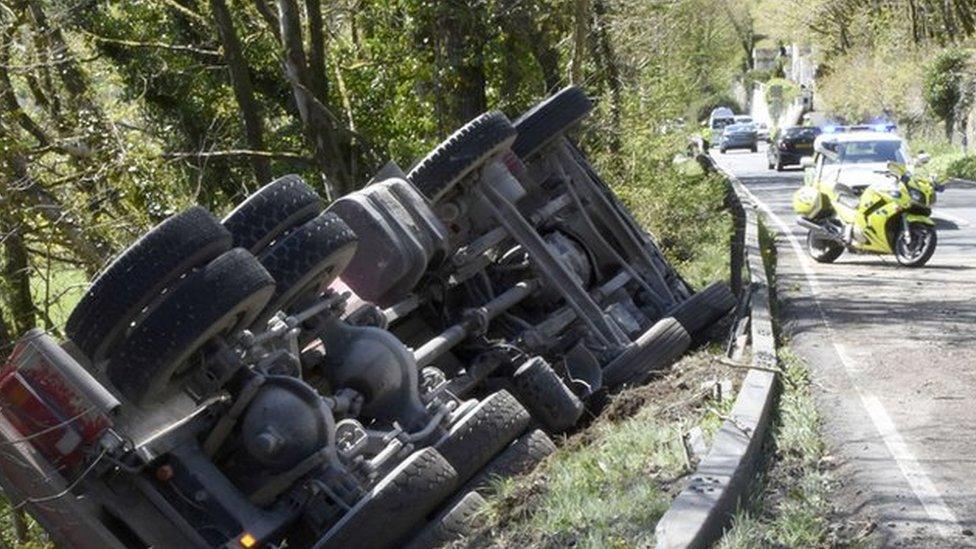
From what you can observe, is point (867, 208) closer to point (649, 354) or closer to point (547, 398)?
point (649, 354)

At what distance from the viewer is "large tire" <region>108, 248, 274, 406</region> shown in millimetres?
7012

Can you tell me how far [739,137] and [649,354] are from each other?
2608 inches

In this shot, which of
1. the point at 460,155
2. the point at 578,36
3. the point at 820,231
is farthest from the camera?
the point at 578,36

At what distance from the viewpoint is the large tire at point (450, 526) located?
7.31 m

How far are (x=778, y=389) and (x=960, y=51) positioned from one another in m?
44.4

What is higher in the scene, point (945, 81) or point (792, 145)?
point (945, 81)

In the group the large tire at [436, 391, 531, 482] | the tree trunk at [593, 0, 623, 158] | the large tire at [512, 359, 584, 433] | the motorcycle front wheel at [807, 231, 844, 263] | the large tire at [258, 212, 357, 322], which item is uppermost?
the large tire at [258, 212, 357, 322]

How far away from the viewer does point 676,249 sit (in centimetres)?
2016

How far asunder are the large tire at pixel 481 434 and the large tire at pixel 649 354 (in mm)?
2170

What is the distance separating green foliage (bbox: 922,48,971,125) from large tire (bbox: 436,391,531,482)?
4546 centimetres

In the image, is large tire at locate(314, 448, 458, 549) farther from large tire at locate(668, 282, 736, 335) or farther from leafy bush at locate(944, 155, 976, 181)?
leafy bush at locate(944, 155, 976, 181)

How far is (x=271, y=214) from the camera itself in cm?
832

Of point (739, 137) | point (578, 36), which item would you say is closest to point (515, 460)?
point (578, 36)

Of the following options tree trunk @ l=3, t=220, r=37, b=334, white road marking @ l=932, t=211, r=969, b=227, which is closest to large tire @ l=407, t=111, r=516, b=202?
tree trunk @ l=3, t=220, r=37, b=334
